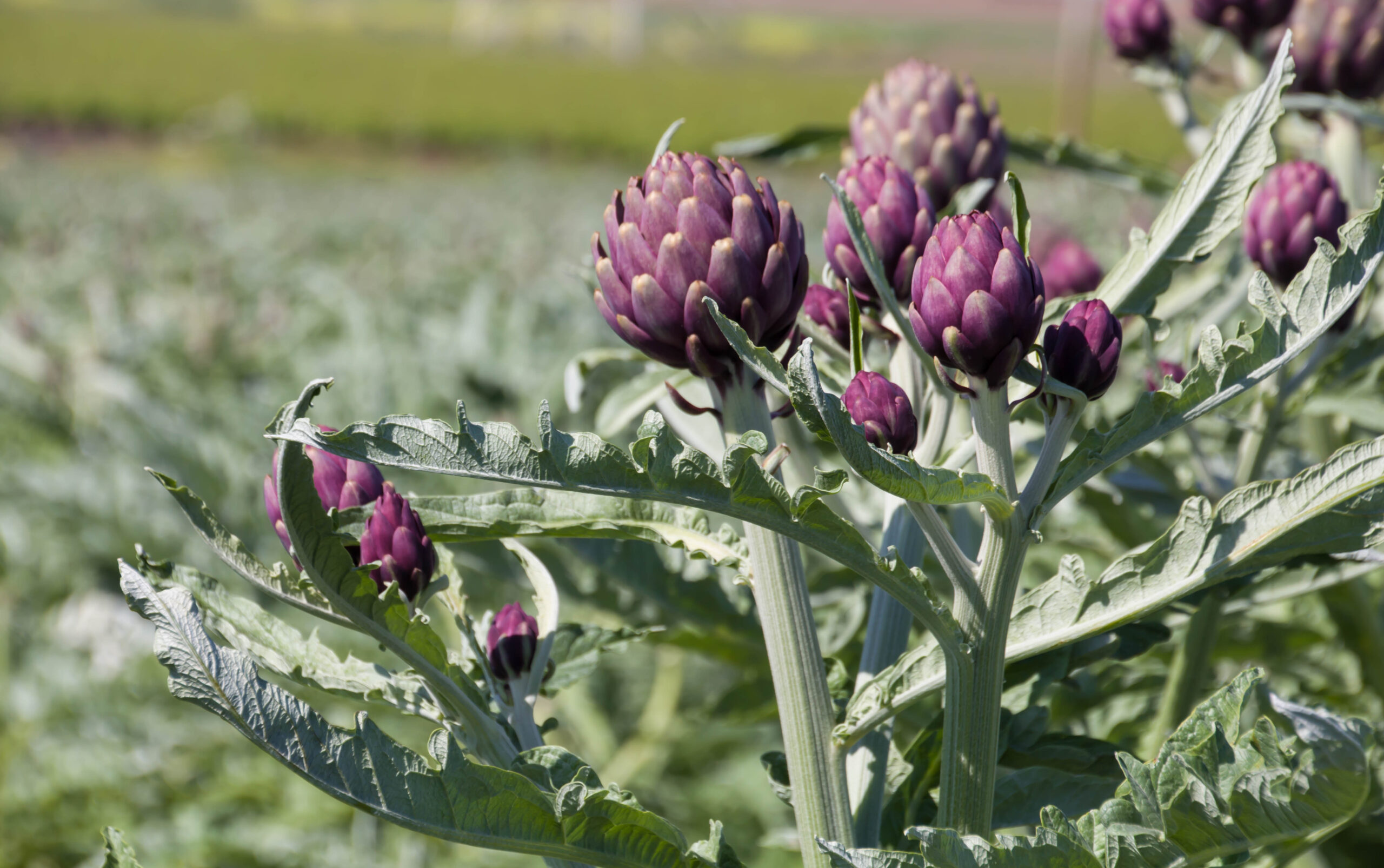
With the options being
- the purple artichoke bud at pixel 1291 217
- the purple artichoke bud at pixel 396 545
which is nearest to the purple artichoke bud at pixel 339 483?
the purple artichoke bud at pixel 396 545

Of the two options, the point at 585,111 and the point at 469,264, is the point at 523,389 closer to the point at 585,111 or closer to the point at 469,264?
the point at 469,264

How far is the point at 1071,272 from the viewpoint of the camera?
2.74 feet

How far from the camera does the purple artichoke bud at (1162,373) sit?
0.45 metres

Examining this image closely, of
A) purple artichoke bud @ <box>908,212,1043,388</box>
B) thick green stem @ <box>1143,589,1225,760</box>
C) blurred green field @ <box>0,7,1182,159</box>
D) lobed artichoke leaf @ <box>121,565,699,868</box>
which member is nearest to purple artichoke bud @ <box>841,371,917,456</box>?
purple artichoke bud @ <box>908,212,1043,388</box>

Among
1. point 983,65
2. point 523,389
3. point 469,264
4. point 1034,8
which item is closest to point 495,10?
point 983,65

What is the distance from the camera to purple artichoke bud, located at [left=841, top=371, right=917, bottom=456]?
1.07ft

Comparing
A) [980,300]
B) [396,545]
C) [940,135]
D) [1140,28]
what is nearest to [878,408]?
[980,300]

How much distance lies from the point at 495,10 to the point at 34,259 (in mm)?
31313

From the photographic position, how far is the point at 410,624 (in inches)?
13.0

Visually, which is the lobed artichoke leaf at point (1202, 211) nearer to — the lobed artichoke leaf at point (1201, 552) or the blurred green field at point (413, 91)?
the lobed artichoke leaf at point (1201, 552)

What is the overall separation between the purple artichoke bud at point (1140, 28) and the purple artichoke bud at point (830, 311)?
1.29ft

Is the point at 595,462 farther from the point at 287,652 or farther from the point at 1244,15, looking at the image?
the point at 1244,15

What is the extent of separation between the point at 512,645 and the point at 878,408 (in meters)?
0.14

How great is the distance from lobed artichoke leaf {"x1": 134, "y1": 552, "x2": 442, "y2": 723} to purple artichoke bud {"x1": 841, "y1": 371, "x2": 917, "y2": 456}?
0.53 feet
